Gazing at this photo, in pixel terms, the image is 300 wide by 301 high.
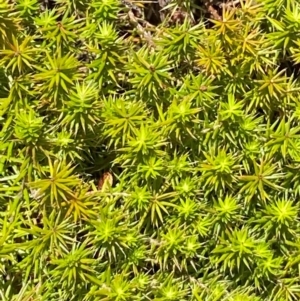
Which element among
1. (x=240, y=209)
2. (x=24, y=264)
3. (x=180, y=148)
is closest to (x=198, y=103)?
(x=180, y=148)

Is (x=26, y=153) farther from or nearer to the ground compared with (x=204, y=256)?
farther from the ground

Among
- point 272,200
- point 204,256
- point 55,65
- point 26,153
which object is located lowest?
point 204,256

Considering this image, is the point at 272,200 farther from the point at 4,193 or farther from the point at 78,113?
the point at 4,193

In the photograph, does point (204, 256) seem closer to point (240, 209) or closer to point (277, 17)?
point (240, 209)

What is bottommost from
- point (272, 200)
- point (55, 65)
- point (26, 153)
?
point (272, 200)

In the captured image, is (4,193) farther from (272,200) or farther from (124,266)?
(272,200)

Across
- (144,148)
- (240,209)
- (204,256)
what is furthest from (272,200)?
(144,148)
